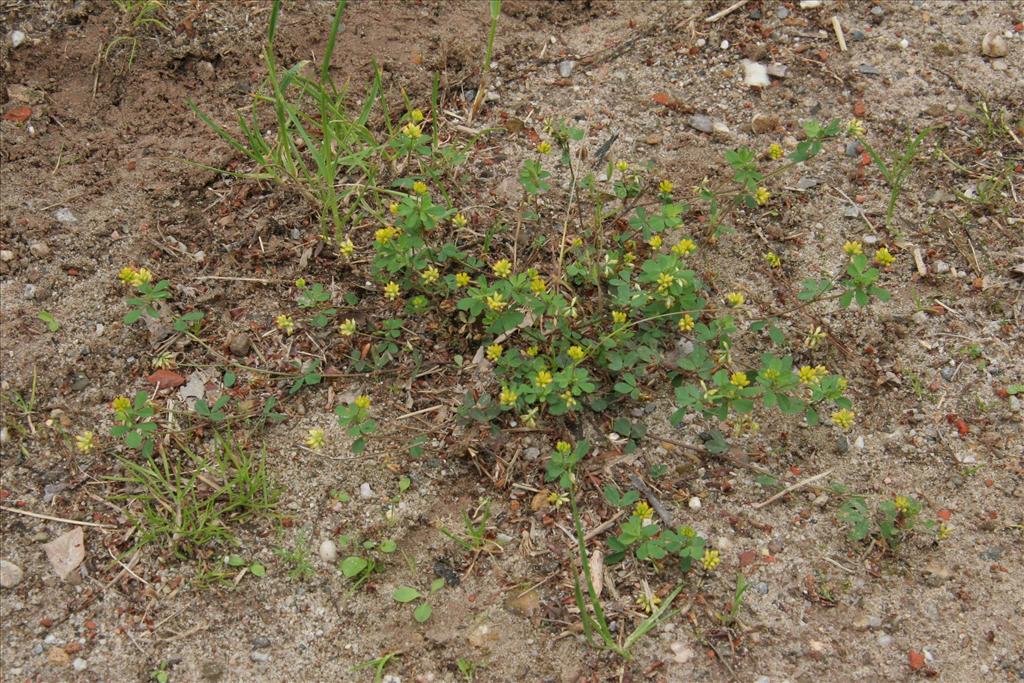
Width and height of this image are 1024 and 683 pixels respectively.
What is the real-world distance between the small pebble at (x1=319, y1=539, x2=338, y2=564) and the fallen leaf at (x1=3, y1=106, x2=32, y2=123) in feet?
7.05

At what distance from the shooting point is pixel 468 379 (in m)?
2.82

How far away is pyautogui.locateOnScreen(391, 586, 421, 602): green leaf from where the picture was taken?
2.45 meters

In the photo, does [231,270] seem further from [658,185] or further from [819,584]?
[819,584]

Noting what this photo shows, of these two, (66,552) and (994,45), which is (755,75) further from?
(66,552)

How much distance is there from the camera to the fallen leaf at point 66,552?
255cm

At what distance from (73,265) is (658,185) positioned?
220 centimetres

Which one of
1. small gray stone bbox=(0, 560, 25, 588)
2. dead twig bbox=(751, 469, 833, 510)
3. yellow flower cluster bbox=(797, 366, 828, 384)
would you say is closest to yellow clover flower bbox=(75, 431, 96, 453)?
small gray stone bbox=(0, 560, 25, 588)

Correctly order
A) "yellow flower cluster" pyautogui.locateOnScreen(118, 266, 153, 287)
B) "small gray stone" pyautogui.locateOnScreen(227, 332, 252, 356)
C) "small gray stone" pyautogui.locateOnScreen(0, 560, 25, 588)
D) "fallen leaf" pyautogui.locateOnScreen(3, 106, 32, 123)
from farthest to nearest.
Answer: "fallen leaf" pyautogui.locateOnScreen(3, 106, 32, 123) < "small gray stone" pyautogui.locateOnScreen(227, 332, 252, 356) < "yellow flower cluster" pyautogui.locateOnScreen(118, 266, 153, 287) < "small gray stone" pyautogui.locateOnScreen(0, 560, 25, 588)

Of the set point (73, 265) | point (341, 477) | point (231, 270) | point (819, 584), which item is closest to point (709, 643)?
point (819, 584)

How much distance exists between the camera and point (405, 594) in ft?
8.07

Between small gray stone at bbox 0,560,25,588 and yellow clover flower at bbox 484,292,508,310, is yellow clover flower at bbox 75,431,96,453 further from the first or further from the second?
yellow clover flower at bbox 484,292,508,310

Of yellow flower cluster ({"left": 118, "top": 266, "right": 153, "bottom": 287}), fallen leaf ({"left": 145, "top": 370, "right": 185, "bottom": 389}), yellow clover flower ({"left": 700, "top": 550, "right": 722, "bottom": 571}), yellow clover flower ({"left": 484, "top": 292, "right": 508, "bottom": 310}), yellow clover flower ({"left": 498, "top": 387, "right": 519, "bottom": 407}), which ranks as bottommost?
yellow clover flower ({"left": 700, "top": 550, "right": 722, "bottom": 571})

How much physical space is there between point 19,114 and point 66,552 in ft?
5.89

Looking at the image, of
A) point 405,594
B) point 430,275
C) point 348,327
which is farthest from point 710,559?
point 348,327
